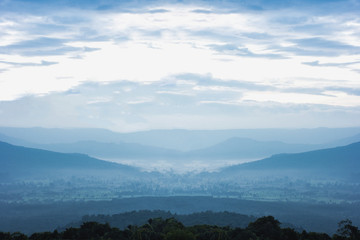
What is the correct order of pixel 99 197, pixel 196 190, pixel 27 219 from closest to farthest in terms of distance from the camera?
pixel 27 219, pixel 99 197, pixel 196 190

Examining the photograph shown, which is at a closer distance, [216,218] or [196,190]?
[216,218]

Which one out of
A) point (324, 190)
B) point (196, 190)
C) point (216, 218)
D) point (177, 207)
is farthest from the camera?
point (196, 190)

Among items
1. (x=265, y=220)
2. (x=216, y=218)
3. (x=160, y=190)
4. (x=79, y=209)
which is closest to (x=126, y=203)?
(x=79, y=209)

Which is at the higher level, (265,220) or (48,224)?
(265,220)

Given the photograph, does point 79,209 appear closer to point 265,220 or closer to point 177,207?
point 177,207

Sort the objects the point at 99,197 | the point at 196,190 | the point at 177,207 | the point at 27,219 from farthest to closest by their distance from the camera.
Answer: the point at 196,190, the point at 99,197, the point at 177,207, the point at 27,219

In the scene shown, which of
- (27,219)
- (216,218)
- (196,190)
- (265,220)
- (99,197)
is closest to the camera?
(265,220)

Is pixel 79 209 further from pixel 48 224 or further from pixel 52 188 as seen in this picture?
pixel 52 188

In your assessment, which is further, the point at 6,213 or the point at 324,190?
the point at 324,190

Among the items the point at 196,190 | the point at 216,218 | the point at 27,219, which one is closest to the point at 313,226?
the point at 216,218
